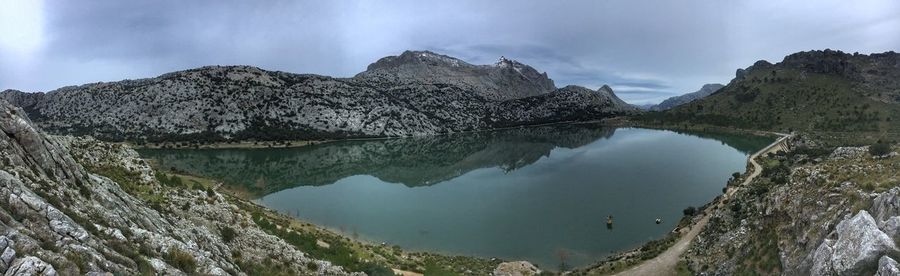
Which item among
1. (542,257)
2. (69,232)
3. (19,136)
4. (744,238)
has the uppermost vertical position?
(19,136)

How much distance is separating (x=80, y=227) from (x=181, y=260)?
288cm

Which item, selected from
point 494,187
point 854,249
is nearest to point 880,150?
point 854,249

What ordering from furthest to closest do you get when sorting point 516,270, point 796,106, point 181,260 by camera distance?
point 796,106, point 516,270, point 181,260

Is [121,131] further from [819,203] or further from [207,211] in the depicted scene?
[819,203]

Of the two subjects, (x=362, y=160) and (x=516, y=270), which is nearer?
(x=516, y=270)

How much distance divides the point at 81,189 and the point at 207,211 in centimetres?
1049

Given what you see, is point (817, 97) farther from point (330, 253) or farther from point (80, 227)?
point (80, 227)

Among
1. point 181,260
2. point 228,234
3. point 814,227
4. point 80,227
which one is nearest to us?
point 80,227

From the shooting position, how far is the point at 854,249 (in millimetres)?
15477

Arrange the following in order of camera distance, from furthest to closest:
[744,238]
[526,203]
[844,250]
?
[526,203] < [744,238] < [844,250]

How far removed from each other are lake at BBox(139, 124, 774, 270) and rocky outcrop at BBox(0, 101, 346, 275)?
93.3ft

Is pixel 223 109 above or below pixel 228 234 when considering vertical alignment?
above

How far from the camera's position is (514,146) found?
14712cm

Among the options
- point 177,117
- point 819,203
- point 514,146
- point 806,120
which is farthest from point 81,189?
point 806,120
